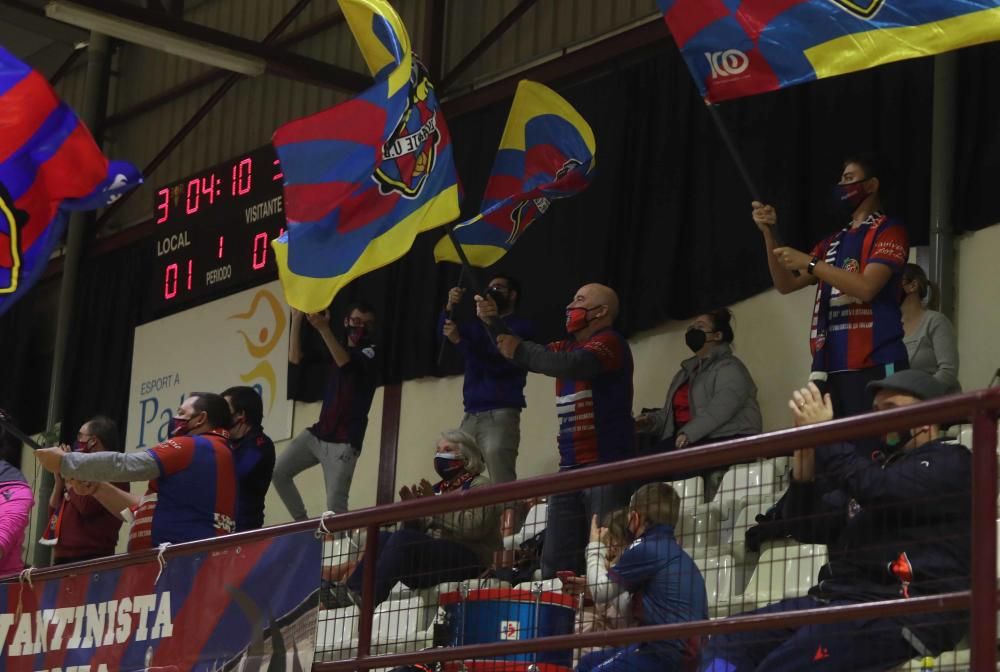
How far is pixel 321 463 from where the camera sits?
1052 cm

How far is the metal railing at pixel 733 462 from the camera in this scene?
3.92 m

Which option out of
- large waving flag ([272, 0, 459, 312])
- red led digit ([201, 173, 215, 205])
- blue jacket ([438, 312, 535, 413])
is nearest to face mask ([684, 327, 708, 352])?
blue jacket ([438, 312, 535, 413])

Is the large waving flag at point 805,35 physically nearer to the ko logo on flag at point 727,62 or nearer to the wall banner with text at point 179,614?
the ko logo on flag at point 727,62

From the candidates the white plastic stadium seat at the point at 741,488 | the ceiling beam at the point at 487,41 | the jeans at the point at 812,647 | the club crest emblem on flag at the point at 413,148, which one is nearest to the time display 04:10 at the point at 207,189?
the ceiling beam at the point at 487,41

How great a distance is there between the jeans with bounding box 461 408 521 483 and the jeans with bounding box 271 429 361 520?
0.88 meters

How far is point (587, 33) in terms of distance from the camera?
11.5 m

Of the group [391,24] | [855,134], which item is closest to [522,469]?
[855,134]

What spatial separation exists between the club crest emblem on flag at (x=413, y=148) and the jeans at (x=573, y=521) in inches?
102

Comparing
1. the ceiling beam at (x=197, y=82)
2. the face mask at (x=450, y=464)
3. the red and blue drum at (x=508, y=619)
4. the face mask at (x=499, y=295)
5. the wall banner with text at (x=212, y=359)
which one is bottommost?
the red and blue drum at (x=508, y=619)

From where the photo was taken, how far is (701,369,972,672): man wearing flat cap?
4.23m

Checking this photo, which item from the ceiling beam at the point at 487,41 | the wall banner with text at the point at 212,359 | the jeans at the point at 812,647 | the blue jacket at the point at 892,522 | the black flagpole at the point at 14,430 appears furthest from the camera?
the wall banner with text at the point at 212,359

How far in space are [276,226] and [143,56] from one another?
500cm

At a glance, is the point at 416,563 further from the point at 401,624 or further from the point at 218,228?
the point at 218,228

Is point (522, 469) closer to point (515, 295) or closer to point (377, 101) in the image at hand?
point (515, 295)
